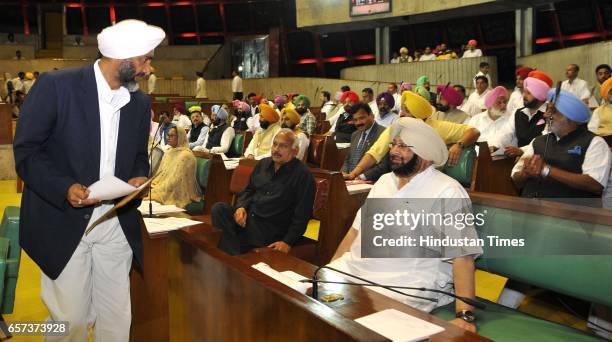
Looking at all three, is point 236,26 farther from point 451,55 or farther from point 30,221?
point 30,221

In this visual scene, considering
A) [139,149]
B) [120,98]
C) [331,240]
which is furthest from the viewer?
[331,240]

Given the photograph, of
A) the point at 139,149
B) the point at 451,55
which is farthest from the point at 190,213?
the point at 451,55

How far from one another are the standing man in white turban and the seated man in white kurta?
1.00 m

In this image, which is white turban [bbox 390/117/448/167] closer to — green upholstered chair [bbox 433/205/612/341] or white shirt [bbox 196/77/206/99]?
green upholstered chair [bbox 433/205/612/341]

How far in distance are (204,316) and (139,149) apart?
74 centimetres

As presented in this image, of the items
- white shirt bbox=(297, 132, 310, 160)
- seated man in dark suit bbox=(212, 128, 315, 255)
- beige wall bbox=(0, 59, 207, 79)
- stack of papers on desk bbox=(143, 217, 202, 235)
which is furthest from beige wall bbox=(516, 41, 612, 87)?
beige wall bbox=(0, 59, 207, 79)

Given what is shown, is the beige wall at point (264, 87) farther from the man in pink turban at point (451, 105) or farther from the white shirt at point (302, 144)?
the white shirt at point (302, 144)

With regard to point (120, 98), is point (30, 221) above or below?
below

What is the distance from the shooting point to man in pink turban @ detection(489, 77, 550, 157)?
4805 millimetres

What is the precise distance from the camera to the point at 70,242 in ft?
Result: 6.69

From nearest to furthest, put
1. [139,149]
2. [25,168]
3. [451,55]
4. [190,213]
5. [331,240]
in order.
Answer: [25,168] < [139,149] < [331,240] < [190,213] < [451,55]

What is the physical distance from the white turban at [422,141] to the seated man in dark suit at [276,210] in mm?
1066

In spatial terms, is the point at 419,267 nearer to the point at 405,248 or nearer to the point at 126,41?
the point at 405,248

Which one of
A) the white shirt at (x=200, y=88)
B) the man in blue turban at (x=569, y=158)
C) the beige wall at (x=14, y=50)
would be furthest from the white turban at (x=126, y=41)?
the beige wall at (x=14, y=50)
